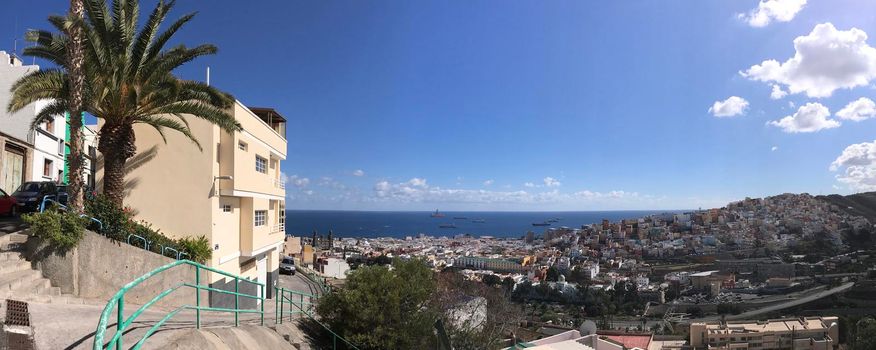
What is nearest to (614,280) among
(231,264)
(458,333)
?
(458,333)

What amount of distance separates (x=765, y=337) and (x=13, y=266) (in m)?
46.8

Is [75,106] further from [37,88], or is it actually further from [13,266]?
[13,266]

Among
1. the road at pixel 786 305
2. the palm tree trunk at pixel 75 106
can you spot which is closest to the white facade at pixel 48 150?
the palm tree trunk at pixel 75 106

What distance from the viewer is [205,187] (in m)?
12.9

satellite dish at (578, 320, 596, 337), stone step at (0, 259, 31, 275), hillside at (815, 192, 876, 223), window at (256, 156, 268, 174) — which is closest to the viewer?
stone step at (0, 259, 31, 275)

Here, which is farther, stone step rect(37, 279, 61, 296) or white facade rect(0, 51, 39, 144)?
white facade rect(0, 51, 39, 144)

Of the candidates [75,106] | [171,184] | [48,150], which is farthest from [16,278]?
[48,150]

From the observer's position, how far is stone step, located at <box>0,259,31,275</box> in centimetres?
731

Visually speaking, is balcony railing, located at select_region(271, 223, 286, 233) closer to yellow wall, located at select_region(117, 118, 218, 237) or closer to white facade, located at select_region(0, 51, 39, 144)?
yellow wall, located at select_region(117, 118, 218, 237)

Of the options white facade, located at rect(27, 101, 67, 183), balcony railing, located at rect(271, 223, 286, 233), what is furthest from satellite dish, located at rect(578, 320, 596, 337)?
white facade, located at rect(27, 101, 67, 183)

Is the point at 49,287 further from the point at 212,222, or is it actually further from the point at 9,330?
the point at 212,222

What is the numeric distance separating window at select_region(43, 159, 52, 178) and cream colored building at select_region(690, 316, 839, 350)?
43.7 metres

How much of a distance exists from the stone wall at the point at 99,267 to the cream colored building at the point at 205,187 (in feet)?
8.25

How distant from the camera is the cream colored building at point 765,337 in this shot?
37.4 metres
